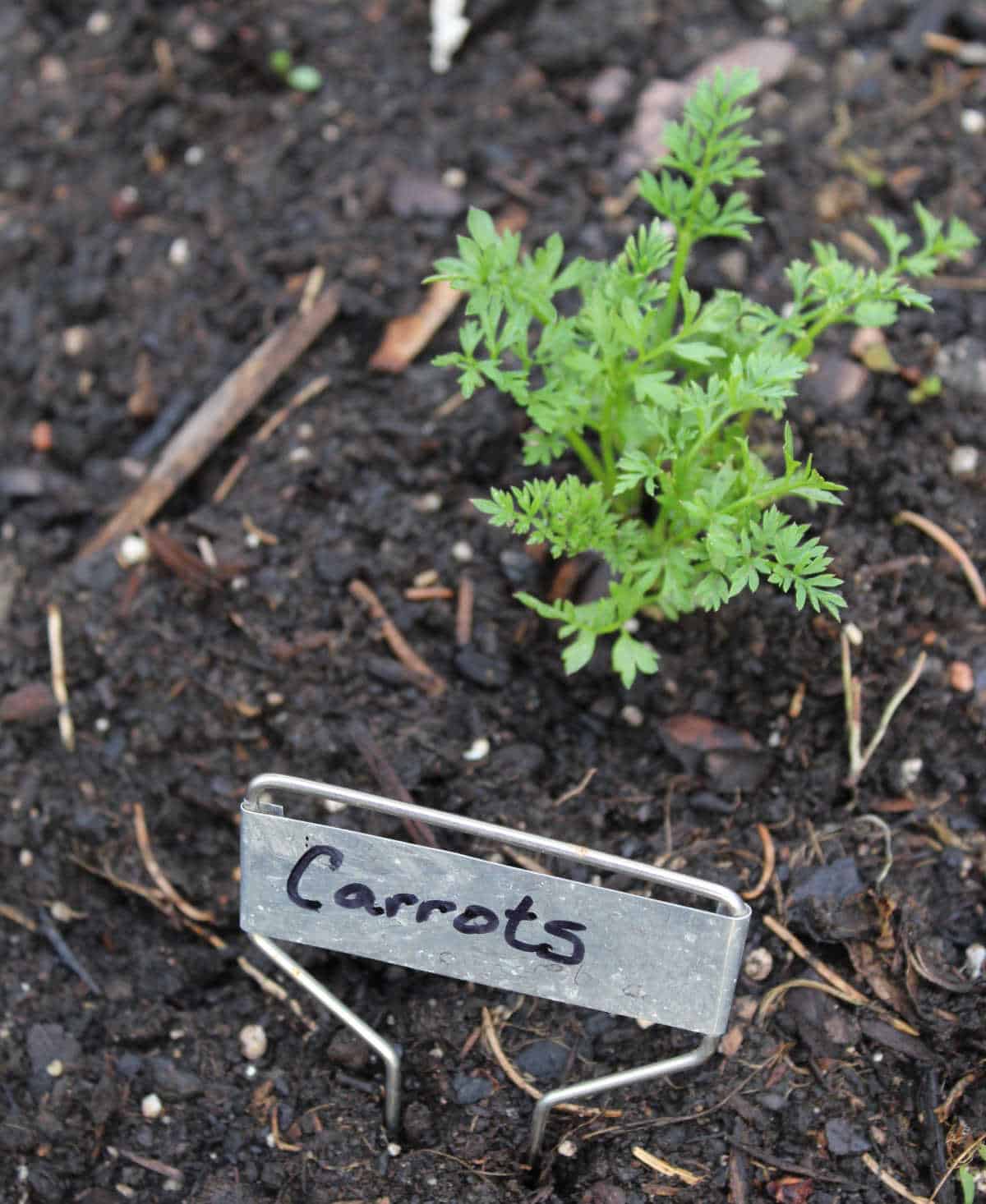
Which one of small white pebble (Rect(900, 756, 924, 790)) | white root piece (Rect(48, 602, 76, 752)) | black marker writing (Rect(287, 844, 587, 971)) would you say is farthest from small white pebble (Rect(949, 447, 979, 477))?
white root piece (Rect(48, 602, 76, 752))

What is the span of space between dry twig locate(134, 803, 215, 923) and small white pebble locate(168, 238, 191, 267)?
4.34ft

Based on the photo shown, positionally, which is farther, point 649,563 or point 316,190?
point 316,190

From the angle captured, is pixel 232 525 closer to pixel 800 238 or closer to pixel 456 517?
pixel 456 517

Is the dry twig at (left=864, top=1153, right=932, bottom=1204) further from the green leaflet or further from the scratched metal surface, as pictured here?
the green leaflet

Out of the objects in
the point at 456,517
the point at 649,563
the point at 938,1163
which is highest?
the point at 649,563

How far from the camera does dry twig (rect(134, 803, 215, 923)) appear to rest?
6.53ft

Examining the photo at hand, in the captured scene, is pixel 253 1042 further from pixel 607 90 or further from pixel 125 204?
pixel 607 90

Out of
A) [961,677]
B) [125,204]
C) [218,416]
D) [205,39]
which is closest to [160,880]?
[218,416]

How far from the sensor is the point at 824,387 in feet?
7.39

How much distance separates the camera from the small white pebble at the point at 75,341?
107 inches

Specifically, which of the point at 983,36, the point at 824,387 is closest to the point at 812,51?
the point at 983,36

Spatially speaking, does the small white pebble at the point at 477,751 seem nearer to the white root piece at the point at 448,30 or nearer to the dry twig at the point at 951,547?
the dry twig at the point at 951,547

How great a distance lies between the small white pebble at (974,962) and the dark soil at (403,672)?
15 millimetres

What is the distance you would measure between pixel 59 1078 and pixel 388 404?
131cm
